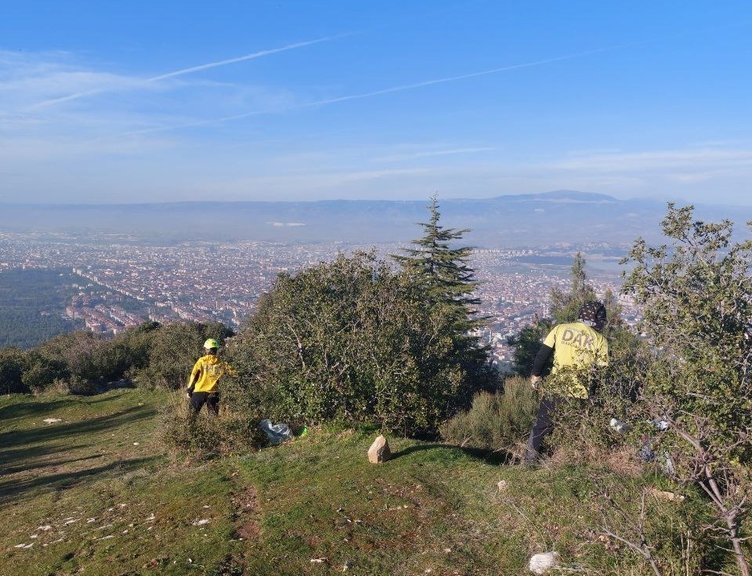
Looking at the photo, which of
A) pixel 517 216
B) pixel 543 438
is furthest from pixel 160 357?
pixel 517 216

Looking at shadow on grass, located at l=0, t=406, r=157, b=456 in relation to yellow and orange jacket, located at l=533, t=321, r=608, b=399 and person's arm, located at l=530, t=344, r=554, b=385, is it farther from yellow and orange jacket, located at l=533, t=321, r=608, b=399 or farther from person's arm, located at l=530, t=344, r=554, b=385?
yellow and orange jacket, located at l=533, t=321, r=608, b=399

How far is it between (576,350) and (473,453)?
301 centimetres

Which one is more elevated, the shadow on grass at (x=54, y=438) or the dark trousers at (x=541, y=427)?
the dark trousers at (x=541, y=427)

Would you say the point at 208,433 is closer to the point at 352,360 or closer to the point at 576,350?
the point at 352,360

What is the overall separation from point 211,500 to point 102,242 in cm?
13423

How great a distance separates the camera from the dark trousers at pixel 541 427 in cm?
779

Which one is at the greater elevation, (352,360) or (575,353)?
(575,353)

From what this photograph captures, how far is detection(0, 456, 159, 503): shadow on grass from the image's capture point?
10.0 m

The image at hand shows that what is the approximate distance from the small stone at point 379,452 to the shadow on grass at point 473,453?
135 millimetres

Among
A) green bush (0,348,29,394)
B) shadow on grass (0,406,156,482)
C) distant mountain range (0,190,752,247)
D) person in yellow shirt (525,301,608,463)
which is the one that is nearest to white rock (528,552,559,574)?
person in yellow shirt (525,301,608,463)

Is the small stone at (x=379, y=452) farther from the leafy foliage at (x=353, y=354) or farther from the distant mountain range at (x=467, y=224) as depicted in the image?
the distant mountain range at (x=467, y=224)

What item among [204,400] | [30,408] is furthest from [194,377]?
[30,408]

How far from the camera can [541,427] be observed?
7934 mm

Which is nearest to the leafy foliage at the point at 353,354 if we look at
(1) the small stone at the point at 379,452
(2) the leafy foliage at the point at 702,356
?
(1) the small stone at the point at 379,452
